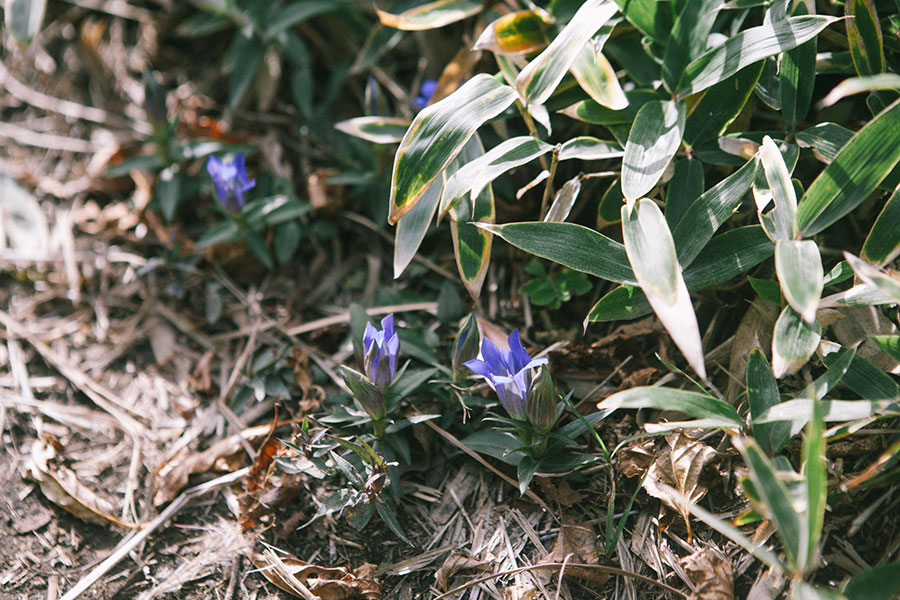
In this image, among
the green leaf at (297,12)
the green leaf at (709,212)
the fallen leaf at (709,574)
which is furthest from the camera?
the green leaf at (297,12)

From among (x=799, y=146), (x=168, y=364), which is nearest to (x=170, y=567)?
(x=168, y=364)

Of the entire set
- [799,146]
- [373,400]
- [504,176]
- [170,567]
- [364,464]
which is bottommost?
[170,567]

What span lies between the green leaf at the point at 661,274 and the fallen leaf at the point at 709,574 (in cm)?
32

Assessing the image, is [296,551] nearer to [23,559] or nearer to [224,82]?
[23,559]

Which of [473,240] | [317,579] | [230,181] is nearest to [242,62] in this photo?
[230,181]

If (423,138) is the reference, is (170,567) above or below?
below

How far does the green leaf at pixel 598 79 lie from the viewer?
4.15 ft

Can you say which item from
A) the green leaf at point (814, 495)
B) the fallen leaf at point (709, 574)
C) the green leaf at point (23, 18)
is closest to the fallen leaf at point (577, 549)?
the fallen leaf at point (709, 574)

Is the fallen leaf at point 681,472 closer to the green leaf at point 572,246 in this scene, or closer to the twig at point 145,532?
the green leaf at point 572,246

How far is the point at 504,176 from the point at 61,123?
1395 mm

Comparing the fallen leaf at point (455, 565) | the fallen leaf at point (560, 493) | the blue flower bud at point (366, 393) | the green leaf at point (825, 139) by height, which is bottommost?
the fallen leaf at point (455, 565)

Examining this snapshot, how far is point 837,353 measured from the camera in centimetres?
113

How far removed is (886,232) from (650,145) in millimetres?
398

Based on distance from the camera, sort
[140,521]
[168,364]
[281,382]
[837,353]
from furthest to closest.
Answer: [168,364] → [281,382] → [140,521] → [837,353]
